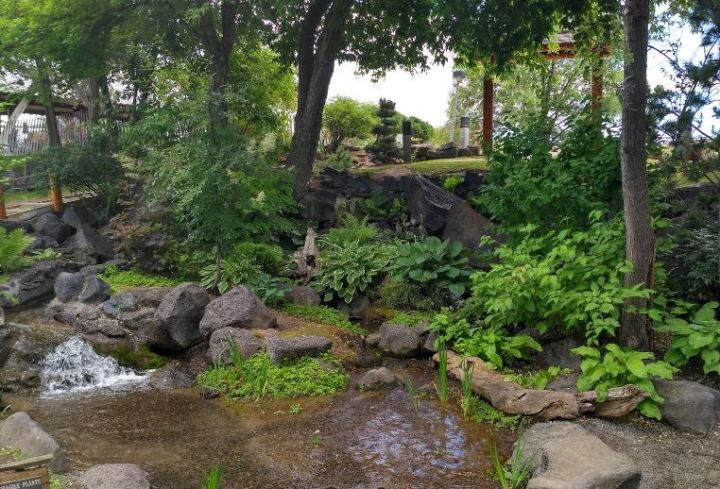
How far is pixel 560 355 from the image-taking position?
278 inches

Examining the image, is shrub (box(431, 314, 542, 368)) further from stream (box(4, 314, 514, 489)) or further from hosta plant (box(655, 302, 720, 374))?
hosta plant (box(655, 302, 720, 374))

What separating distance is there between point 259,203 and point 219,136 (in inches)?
46.6

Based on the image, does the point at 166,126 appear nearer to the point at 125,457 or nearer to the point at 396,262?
the point at 396,262

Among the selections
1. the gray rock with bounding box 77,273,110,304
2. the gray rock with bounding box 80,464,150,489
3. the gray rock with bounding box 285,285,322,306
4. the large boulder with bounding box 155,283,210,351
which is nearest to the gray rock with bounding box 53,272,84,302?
the gray rock with bounding box 77,273,110,304

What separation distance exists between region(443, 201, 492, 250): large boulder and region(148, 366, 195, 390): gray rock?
16.2 feet

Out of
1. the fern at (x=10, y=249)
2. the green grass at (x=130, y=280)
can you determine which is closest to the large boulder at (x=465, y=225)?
the green grass at (x=130, y=280)

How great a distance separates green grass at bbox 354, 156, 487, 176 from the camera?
15.7m

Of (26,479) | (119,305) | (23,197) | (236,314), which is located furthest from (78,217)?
(26,479)

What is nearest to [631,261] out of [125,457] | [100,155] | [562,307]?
[562,307]

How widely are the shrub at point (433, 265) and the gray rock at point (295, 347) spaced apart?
88.4 inches

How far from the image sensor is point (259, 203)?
383 inches

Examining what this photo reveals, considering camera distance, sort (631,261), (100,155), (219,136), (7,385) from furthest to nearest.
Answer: (100,155)
(219,136)
(7,385)
(631,261)

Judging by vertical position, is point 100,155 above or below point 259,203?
above

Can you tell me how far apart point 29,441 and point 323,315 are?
197 inches
